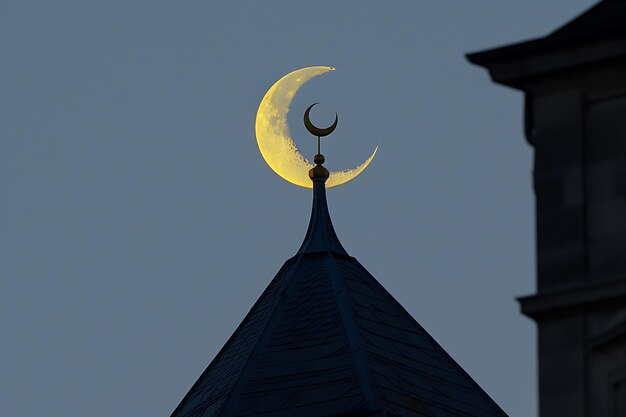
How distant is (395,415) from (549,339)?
67.0 ft

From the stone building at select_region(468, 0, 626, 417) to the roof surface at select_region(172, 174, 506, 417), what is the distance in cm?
1981

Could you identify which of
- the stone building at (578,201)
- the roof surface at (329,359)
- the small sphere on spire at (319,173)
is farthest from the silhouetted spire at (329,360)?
the stone building at (578,201)

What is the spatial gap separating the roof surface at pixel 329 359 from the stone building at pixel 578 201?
780 inches

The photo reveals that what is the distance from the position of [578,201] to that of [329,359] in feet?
73.7

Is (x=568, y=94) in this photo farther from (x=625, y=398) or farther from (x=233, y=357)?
(x=233, y=357)

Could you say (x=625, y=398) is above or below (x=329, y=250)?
below

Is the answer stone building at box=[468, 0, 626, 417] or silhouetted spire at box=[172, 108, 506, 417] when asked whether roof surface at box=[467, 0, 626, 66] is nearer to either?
stone building at box=[468, 0, 626, 417]

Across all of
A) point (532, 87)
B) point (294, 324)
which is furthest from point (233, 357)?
point (532, 87)

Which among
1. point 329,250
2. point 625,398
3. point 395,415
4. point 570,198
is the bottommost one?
point 625,398

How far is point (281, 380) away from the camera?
6481cm

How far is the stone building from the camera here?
140 feet

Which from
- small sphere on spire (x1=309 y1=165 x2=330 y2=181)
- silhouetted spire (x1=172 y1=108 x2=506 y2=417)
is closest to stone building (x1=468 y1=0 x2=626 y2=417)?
silhouetted spire (x1=172 y1=108 x2=506 y2=417)

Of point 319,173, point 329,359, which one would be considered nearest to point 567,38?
point 329,359

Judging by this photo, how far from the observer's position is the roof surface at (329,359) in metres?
64.0
